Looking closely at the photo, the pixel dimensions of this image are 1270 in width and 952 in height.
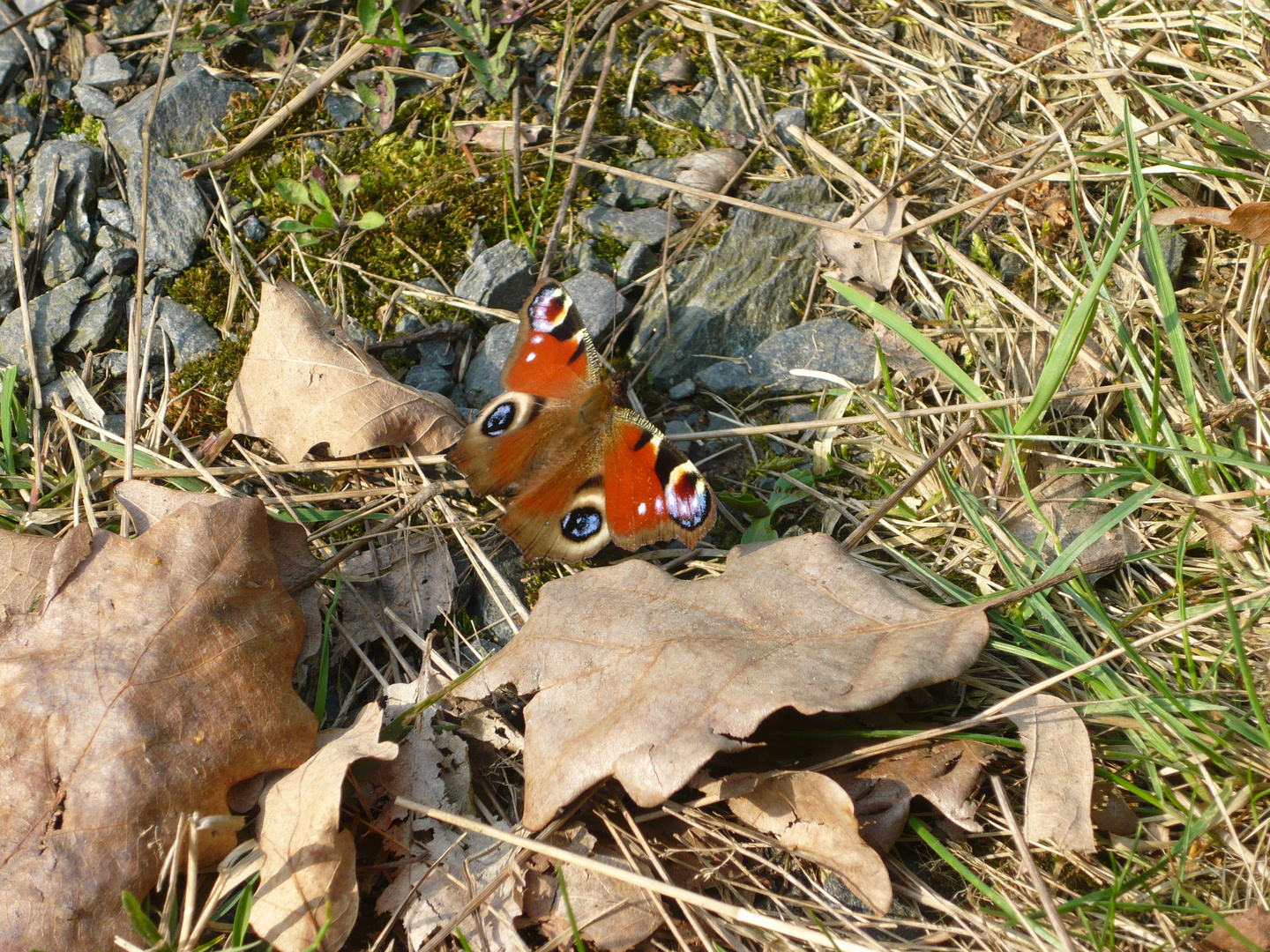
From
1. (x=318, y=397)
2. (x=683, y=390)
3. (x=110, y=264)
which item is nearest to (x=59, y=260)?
(x=110, y=264)

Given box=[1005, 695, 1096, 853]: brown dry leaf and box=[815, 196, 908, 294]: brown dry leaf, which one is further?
box=[815, 196, 908, 294]: brown dry leaf

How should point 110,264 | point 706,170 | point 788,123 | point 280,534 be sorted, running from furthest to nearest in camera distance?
point 788,123 → point 706,170 → point 110,264 → point 280,534

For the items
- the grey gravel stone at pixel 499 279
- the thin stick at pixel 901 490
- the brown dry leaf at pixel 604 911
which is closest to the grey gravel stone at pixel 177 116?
the grey gravel stone at pixel 499 279

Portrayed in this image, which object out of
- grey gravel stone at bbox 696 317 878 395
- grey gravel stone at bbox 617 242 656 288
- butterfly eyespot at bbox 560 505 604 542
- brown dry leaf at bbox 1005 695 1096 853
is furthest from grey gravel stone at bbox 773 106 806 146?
brown dry leaf at bbox 1005 695 1096 853

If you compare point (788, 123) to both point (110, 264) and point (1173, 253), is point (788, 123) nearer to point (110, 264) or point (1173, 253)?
point (1173, 253)

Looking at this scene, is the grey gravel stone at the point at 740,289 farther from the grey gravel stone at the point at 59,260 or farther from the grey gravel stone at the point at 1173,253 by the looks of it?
the grey gravel stone at the point at 59,260

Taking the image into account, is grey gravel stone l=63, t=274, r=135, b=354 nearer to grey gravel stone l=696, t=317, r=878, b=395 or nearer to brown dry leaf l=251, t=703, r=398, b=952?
brown dry leaf l=251, t=703, r=398, b=952
